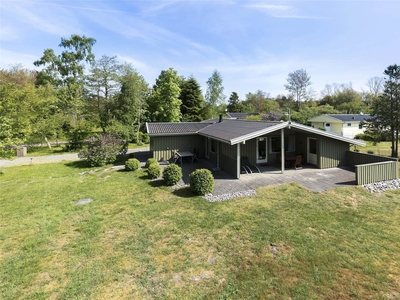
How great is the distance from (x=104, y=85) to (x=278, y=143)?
22213mm

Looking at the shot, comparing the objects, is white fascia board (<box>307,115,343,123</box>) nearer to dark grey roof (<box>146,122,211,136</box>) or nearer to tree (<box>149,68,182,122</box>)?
tree (<box>149,68,182,122</box>)

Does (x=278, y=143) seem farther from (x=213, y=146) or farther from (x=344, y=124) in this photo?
(x=344, y=124)

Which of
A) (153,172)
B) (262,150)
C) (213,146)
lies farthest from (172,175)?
(262,150)

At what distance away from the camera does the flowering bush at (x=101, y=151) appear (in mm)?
15586

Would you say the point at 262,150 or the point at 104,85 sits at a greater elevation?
the point at 104,85

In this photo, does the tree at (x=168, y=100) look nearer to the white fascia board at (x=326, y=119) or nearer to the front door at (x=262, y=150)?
the front door at (x=262, y=150)

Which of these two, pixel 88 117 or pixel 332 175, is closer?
pixel 332 175

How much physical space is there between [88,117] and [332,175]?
25.4m

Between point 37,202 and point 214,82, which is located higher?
point 214,82

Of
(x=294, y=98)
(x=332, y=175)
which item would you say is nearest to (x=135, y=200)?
(x=332, y=175)

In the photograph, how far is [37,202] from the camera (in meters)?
8.94

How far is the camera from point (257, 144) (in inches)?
512

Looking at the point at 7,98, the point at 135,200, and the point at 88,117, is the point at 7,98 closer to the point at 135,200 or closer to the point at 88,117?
the point at 88,117

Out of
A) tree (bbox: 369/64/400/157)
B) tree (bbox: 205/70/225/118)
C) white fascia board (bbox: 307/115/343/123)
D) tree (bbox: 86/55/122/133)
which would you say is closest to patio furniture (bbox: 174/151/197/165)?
tree (bbox: 86/55/122/133)
